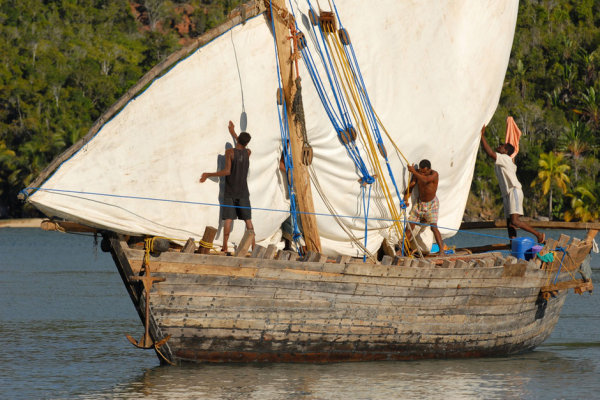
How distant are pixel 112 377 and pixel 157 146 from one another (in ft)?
9.96

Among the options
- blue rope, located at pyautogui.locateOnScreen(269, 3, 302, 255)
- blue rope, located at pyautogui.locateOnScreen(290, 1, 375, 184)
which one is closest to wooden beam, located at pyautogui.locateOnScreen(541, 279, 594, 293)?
blue rope, located at pyautogui.locateOnScreen(290, 1, 375, 184)

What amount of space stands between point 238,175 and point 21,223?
54.9 meters

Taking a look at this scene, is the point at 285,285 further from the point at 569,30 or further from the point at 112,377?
the point at 569,30

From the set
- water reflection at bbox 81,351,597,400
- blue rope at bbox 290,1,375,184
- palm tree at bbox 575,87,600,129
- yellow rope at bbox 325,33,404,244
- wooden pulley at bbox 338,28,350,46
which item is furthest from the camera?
palm tree at bbox 575,87,600,129

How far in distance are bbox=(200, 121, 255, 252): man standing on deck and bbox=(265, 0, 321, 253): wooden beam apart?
877 millimetres

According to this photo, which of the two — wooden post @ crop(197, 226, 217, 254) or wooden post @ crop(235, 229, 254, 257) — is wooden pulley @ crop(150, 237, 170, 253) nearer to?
wooden post @ crop(197, 226, 217, 254)

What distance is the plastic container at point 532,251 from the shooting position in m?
14.1

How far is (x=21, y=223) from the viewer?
211ft

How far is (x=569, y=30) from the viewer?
235ft

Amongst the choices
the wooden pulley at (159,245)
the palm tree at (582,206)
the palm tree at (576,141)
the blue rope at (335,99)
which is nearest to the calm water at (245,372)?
the wooden pulley at (159,245)

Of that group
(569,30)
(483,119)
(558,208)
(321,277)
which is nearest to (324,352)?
(321,277)

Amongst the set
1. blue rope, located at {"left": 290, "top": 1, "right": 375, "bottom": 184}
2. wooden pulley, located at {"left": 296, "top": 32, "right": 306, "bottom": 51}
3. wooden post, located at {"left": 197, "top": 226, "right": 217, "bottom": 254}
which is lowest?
wooden post, located at {"left": 197, "top": 226, "right": 217, "bottom": 254}

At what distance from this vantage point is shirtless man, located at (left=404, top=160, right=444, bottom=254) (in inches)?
572

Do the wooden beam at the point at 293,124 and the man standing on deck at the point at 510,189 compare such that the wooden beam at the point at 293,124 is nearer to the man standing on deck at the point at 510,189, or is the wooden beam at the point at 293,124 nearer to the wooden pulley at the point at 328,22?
the wooden pulley at the point at 328,22
